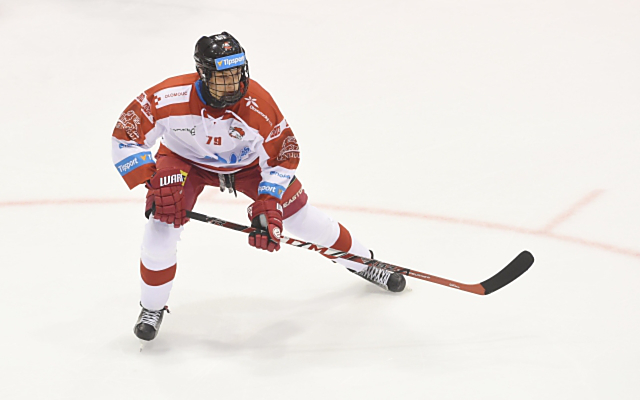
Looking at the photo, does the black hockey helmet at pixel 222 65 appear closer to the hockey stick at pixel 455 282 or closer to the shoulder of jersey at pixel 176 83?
the shoulder of jersey at pixel 176 83

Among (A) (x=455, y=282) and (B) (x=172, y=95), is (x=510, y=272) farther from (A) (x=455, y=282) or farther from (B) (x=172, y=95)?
(B) (x=172, y=95)

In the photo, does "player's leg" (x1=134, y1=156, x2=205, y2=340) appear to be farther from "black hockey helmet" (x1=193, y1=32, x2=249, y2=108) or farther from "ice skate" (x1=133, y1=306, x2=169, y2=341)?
"black hockey helmet" (x1=193, y1=32, x2=249, y2=108)

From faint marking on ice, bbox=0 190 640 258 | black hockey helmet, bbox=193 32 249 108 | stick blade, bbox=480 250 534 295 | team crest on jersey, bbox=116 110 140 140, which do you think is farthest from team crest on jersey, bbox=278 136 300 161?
faint marking on ice, bbox=0 190 640 258

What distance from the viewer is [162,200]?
2717mm

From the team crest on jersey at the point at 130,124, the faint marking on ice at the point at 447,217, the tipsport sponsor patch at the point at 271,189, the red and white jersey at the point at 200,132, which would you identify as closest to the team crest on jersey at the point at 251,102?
the red and white jersey at the point at 200,132

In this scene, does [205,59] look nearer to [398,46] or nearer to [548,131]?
[548,131]

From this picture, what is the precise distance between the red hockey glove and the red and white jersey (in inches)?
1.9

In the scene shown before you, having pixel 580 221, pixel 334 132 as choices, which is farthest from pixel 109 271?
pixel 580 221

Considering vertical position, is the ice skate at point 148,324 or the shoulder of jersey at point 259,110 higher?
the shoulder of jersey at point 259,110

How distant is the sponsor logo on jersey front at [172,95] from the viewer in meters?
2.81

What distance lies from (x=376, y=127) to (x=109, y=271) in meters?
1.98

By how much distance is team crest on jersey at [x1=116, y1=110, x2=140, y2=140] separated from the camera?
2793mm

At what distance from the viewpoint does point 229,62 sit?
2.63m

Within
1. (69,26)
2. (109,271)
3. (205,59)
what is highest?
(205,59)
